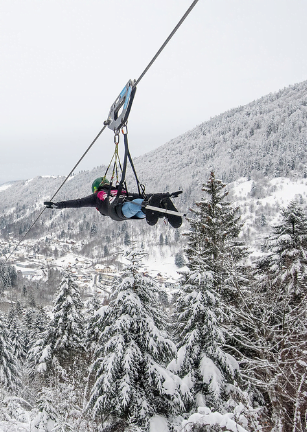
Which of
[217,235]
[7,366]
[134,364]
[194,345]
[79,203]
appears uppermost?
[79,203]

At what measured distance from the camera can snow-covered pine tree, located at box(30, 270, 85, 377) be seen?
15238mm

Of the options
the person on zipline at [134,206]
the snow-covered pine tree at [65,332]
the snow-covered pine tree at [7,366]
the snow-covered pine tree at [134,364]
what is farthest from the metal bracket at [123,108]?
the snow-covered pine tree at [7,366]

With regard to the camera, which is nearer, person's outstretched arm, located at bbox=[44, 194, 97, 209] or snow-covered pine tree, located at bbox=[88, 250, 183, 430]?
person's outstretched arm, located at bbox=[44, 194, 97, 209]

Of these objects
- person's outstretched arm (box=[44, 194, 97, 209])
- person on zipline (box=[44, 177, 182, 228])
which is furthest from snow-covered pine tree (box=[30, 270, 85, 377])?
person on zipline (box=[44, 177, 182, 228])

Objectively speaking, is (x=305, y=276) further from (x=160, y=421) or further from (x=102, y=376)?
(x=102, y=376)

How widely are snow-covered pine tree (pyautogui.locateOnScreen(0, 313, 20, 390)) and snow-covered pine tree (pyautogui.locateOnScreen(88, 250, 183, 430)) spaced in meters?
13.6

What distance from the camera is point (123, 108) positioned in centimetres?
386

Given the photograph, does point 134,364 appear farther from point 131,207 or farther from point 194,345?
point 131,207

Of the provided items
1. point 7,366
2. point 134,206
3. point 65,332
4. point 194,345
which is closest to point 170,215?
point 134,206

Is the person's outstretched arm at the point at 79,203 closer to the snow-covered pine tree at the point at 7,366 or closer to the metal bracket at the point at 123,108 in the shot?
the metal bracket at the point at 123,108

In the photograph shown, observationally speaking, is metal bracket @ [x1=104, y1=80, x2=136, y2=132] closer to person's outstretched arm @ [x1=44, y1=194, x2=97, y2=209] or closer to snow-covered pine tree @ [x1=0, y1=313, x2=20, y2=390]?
person's outstretched arm @ [x1=44, y1=194, x2=97, y2=209]

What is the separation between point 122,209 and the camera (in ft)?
15.3

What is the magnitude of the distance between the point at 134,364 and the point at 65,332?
8720 mm

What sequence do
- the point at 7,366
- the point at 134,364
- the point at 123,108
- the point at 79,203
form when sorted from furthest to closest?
1. the point at 7,366
2. the point at 134,364
3. the point at 79,203
4. the point at 123,108
